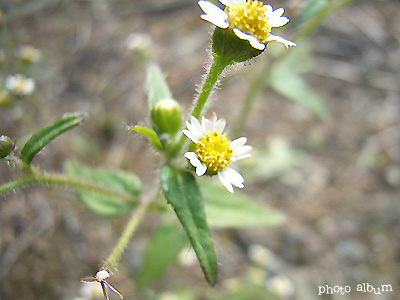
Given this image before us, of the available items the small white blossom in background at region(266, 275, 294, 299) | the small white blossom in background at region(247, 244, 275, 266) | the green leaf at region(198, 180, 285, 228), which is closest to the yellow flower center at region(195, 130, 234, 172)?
the green leaf at region(198, 180, 285, 228)

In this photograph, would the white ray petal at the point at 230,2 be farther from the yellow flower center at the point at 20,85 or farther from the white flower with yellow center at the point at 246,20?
the yellow flower center at the point at 20,85

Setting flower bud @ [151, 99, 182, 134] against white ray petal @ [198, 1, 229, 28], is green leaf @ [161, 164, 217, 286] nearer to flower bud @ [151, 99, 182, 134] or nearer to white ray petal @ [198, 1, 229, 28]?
flower bud @ [151, 99, 182, 134]

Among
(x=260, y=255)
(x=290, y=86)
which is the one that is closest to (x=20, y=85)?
(x=290, y=86)

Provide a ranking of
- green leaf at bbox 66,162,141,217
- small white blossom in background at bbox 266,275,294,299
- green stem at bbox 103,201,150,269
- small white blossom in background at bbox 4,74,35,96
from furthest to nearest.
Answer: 1. small white blossom in background at bbox 266,275,294,299
2. small white blossom in background at bbox 4,74,35,96
3. green leaf at bbox 66,162,141,217
4. green stem at bbox 103,201,150,269

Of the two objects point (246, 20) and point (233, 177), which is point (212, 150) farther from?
point (246, 20)

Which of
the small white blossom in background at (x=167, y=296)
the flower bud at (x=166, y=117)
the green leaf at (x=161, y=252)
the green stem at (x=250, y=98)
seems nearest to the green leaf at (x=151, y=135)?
the flower bud at (x=166, y=117)

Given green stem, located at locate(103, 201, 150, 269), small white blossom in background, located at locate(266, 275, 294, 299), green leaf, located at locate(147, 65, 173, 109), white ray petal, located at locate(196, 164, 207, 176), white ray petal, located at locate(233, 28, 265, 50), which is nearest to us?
white ray petal, located at locate(233, 28, 265, 50)

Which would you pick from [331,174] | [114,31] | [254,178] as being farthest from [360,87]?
[114,31]
